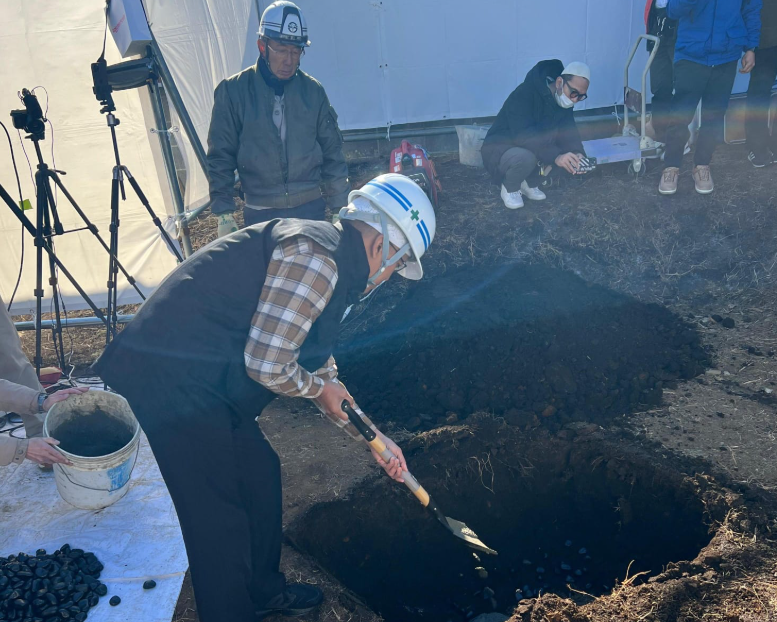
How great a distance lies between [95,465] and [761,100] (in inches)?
262

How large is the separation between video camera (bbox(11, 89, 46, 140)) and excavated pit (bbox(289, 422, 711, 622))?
2962mm

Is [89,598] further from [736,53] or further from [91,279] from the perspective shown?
[736,53]

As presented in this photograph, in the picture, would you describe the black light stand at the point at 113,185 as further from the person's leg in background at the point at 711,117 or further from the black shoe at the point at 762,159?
the black shoe at the point at 762,159

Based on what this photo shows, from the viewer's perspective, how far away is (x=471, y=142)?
7352 mm

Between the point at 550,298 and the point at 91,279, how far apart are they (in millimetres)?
3818

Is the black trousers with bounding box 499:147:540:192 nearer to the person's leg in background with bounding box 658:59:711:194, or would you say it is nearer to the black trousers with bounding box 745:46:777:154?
the person's leg in background with bounding box 658:59:711:194

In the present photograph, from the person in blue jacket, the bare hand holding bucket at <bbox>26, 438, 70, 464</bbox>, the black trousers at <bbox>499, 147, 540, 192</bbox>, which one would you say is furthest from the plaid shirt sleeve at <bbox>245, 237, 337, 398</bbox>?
the person in blue jacket

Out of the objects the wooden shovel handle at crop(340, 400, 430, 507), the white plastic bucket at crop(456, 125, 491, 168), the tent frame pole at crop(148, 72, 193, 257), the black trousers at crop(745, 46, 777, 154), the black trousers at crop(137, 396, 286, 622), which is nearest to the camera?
the black trousers at crop(137, 396, 286, 622)

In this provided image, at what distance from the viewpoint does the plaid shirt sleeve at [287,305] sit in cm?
233

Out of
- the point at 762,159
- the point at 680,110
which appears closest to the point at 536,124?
the point at 680,110

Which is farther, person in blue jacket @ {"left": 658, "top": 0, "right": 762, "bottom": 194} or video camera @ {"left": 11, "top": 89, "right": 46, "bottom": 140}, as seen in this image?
person in blue jacket @ {"left": 658, "top": 0, "right": 762, "bottom": 194}

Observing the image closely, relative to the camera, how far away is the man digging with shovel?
2361mm

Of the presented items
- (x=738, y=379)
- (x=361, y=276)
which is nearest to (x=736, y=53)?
(x=738, y=379)

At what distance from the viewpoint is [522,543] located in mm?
4020
